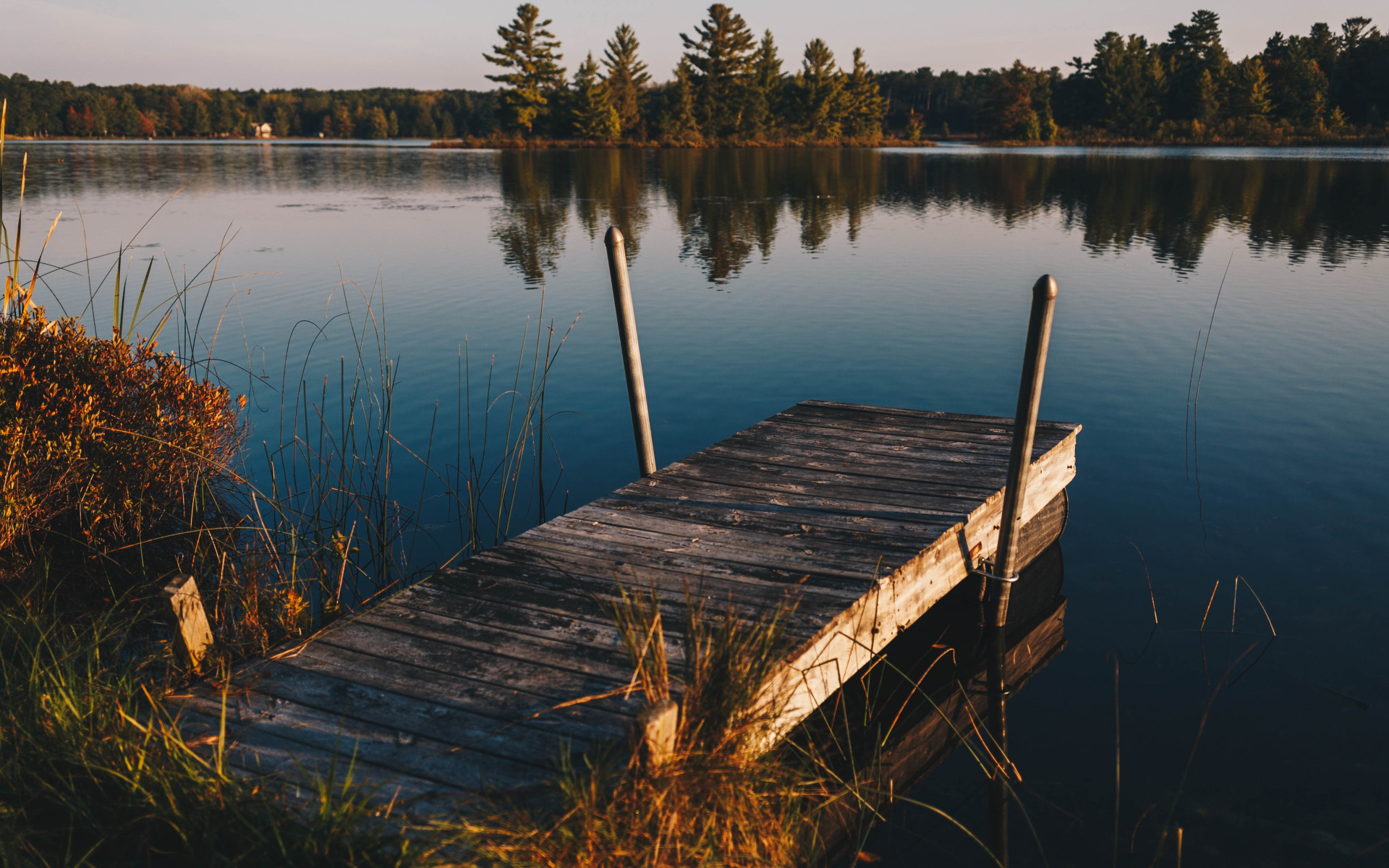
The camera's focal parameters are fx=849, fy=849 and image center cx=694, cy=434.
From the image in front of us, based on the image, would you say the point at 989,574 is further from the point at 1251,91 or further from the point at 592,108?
the point at 1251,91

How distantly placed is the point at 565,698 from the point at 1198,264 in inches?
708

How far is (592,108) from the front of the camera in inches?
2768

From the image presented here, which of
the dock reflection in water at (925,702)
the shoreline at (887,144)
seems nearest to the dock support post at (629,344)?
the dock reflection in water at (925,702)

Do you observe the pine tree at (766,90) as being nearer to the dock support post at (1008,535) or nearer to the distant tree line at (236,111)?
the distant tree line at (236,111)

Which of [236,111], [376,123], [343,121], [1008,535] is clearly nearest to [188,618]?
[1008,535]

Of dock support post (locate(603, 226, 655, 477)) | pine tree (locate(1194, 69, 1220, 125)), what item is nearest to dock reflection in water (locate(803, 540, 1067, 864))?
dock support post (locate(603, 226, 655, 477))

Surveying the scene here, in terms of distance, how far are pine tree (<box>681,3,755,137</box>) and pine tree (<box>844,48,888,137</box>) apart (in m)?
12.5

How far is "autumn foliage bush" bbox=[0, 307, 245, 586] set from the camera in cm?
459

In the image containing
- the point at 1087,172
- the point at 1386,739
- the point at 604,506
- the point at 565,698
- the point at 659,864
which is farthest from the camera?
the point at 1087,172

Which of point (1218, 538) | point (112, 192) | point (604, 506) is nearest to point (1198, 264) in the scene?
point (1218, 538)

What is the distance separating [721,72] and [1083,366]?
7039 centimetres

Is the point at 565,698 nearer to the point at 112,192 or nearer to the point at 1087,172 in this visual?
the point at 112,192

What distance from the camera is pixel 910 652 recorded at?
503cm

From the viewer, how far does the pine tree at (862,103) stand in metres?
81.6
